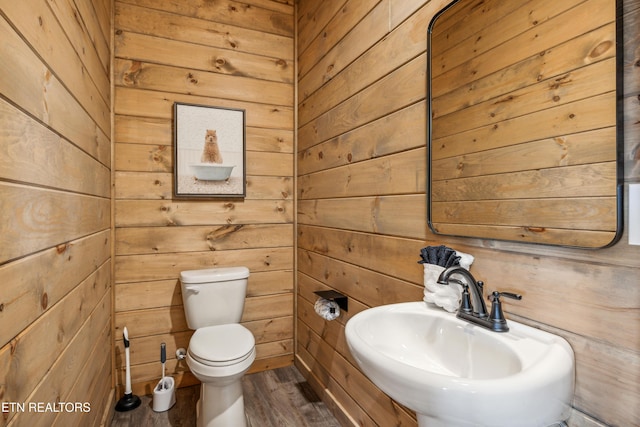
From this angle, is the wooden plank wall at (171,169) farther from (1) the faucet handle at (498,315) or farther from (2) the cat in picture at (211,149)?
(1) the faucet handle at (498,315)

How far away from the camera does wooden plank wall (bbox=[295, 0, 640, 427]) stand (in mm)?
749

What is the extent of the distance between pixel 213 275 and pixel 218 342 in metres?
0.43

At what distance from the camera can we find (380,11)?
60.7 inches

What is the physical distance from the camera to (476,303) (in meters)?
0.99

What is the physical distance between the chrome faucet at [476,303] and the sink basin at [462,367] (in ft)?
0.07

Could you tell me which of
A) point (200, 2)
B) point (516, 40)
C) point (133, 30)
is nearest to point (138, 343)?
point (133, 30)

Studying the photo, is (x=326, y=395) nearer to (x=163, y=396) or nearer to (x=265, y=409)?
(x=265, y=409)

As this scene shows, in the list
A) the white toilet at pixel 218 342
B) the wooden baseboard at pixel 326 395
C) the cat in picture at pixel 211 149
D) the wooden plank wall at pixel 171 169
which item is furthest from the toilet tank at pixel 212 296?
the cat in picture at pixel 211 149

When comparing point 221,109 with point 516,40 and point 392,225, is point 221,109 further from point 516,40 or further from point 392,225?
point 516,40

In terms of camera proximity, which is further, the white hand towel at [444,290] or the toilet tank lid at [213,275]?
the toilet tank lid at [213,275]

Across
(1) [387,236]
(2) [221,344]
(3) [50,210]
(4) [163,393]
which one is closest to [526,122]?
(1) [387,236]

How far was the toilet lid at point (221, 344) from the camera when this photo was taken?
5.51 ft

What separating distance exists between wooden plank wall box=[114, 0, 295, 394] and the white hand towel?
154 cm

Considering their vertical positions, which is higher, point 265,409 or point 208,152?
point 208,152
